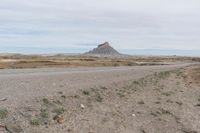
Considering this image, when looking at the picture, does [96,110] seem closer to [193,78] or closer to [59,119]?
[59,119]

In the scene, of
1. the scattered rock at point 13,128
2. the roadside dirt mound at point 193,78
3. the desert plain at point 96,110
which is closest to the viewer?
the scattered rock at point 13,128

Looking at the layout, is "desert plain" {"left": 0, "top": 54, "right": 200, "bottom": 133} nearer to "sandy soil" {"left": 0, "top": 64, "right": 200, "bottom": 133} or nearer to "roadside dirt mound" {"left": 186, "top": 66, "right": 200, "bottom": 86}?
"sandy soil" {"left": 0, "top": 64, "right": 200, "bottom": 133}

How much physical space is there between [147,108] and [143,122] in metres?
2.51

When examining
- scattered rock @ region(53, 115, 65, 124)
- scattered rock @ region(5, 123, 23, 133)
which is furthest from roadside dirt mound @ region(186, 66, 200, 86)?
scattered rock @ region(5, 123, 23, 133)

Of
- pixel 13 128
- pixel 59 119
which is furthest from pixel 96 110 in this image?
pixel 13 128

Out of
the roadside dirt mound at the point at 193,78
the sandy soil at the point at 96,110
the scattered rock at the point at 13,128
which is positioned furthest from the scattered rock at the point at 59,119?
the roadside dirt mound at the point at 193,78

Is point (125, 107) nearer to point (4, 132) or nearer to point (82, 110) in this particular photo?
point (82, 110)

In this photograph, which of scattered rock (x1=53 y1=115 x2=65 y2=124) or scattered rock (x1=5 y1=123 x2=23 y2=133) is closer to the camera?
scattered rock (x1=5 y1=123 x2=23 y2=133)

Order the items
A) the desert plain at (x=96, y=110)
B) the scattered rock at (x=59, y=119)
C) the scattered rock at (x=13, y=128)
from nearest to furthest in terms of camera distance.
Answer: the scattered rock at (x=13, y=128)
the desert plain at (x=96, y=110)
the scattered rock at (x=59, y=119)

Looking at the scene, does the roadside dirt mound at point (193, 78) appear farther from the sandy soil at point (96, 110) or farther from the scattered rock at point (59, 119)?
the scattered rock at point (59, 119)

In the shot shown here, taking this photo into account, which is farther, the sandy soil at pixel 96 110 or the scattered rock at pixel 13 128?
the sandy soil at pixel 96 110

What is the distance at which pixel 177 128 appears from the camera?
19.6 m

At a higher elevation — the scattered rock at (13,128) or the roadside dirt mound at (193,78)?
the scattered rock at (13,128)

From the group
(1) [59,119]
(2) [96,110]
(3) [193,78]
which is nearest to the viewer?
(1) [59,119]
